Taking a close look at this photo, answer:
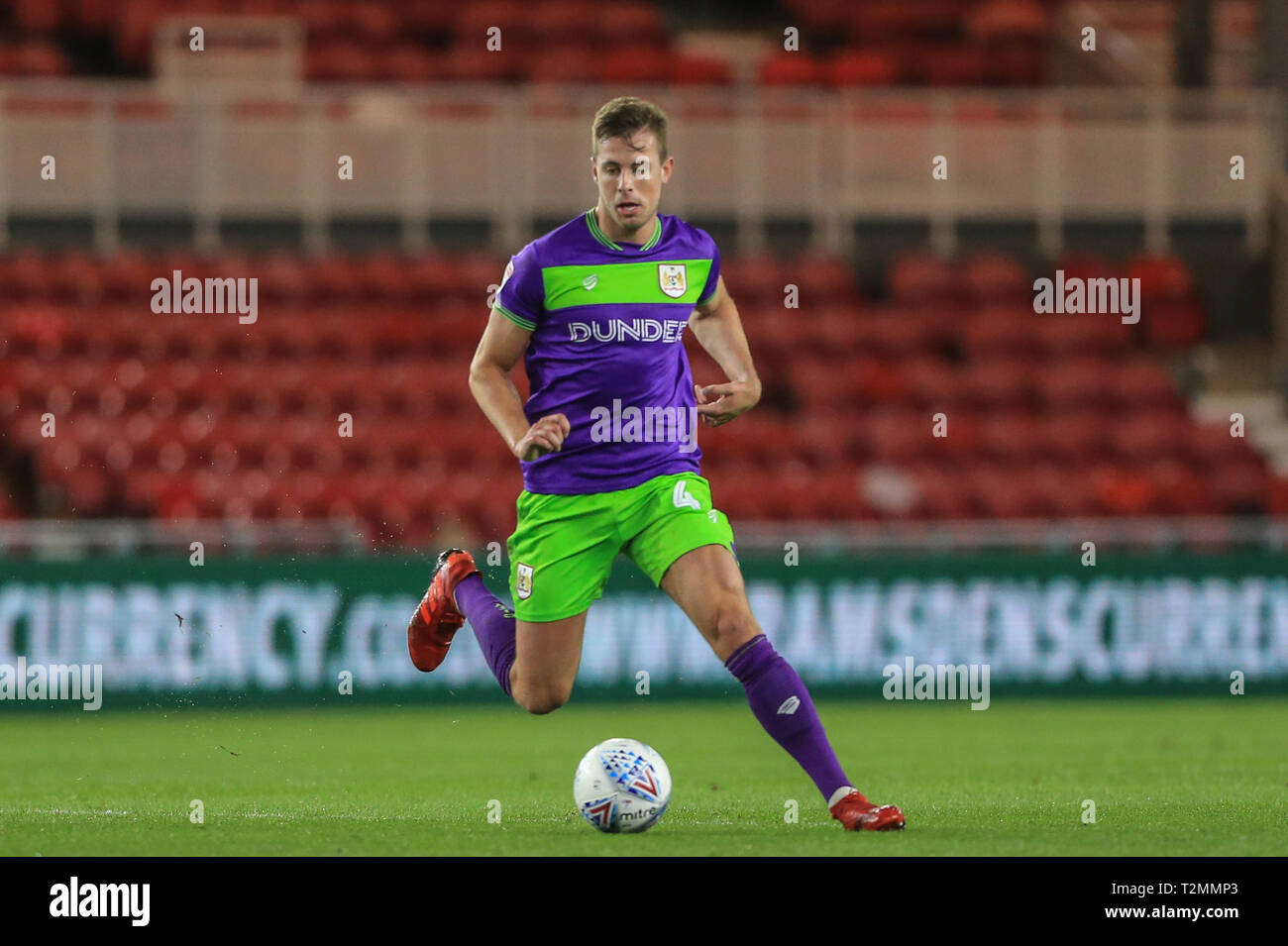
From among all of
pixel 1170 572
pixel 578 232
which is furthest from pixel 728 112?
pixel 578 232

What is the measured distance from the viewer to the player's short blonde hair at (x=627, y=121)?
731 centimetres

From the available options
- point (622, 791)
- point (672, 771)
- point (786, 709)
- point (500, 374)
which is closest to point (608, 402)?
point (500, 374)

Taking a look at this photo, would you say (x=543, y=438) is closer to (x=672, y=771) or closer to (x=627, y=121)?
(x=627, y=121)

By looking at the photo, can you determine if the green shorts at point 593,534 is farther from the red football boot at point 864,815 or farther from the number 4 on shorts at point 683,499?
the red football boot at point 864,815

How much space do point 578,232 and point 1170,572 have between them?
9.59m

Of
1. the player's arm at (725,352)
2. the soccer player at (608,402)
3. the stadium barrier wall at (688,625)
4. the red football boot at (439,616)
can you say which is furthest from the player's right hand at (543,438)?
the stadium barrier wall at (688,625)

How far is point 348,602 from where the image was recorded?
1520cm

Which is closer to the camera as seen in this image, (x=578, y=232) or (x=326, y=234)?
(x=578, y=232)

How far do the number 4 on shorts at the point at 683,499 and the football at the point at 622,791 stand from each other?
3.11 ft

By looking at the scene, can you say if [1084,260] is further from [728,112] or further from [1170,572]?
[1170,572]

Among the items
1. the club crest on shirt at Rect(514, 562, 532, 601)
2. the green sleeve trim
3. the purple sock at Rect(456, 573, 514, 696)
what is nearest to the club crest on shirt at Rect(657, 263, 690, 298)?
the green sleeve trim

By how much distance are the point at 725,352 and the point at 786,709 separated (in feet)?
5.01

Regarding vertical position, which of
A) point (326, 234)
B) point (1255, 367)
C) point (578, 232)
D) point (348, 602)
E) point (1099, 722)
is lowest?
point (1099, 722)

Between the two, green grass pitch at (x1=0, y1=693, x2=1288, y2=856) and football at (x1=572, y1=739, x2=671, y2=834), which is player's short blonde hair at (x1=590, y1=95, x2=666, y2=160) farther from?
green grass pitch at (x1=0, y1=693, x2=1288, y2=856)
